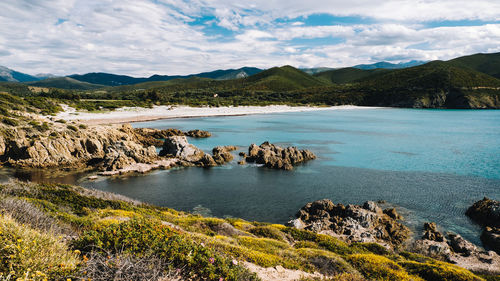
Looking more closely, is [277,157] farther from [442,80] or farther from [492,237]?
[442,80]

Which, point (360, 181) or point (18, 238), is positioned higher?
point (18, 238)

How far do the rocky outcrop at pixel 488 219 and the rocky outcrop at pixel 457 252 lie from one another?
1.63m

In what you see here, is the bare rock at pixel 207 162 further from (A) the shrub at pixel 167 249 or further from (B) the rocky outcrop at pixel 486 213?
(A) the shrub at pixel 167 249

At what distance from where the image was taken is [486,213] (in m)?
23.0

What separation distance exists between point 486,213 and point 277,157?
24.0 meters

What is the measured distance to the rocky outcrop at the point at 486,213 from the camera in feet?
73.6

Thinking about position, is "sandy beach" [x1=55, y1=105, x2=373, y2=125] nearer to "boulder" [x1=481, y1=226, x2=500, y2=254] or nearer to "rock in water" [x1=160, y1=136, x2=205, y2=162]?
"rock in water" [x1=160, y1=136, x2=205, y2=162]

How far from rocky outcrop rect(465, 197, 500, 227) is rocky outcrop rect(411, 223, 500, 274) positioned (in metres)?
4.53

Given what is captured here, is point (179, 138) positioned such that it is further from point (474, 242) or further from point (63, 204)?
point (474, 242)

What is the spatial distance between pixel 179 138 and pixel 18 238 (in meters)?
38.9

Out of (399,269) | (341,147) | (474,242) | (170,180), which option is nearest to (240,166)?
(170,180)

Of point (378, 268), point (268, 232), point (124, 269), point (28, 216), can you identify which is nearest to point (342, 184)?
point (268, 232)

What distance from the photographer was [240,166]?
40.5m

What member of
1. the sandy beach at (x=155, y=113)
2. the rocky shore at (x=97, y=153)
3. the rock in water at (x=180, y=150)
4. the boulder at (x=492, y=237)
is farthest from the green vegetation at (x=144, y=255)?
the sandy beach at (x=155, y=113)
